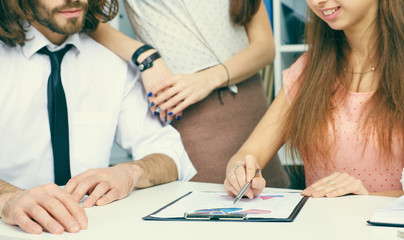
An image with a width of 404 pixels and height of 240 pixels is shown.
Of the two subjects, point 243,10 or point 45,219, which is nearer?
point 45,219

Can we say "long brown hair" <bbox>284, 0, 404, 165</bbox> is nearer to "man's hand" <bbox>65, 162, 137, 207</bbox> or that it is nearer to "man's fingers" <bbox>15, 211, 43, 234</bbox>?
"man's hand" <bbox>65, 162, 137, 207</bbox>

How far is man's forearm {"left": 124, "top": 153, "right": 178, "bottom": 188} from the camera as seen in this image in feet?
4.68

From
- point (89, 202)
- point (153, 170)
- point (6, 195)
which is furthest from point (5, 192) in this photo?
point (153, 170)

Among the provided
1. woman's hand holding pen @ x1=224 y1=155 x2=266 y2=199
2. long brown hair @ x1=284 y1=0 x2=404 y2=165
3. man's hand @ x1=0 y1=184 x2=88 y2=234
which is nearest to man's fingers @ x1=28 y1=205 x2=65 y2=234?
man's hand @ x1=0 y1=184 x2=88 y2=234

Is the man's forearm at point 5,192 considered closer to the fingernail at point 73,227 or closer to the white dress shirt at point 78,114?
the fingernail at point 73,227

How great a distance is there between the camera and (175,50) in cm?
183

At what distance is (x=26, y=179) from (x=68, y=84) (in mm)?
329

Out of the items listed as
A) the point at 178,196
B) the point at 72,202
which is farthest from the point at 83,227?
the point at 178,196

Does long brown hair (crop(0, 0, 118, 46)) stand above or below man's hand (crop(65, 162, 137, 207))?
above

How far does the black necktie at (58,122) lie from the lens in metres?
1.64

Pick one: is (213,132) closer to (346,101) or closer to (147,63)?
(147,63)

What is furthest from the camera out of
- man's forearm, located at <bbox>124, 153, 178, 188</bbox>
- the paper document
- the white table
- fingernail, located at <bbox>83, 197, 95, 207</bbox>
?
man's forearm, located at <bbox>124, 153, 178, 188</bbox>

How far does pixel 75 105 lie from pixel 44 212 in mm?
765

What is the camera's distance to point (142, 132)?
1791 millimetres
